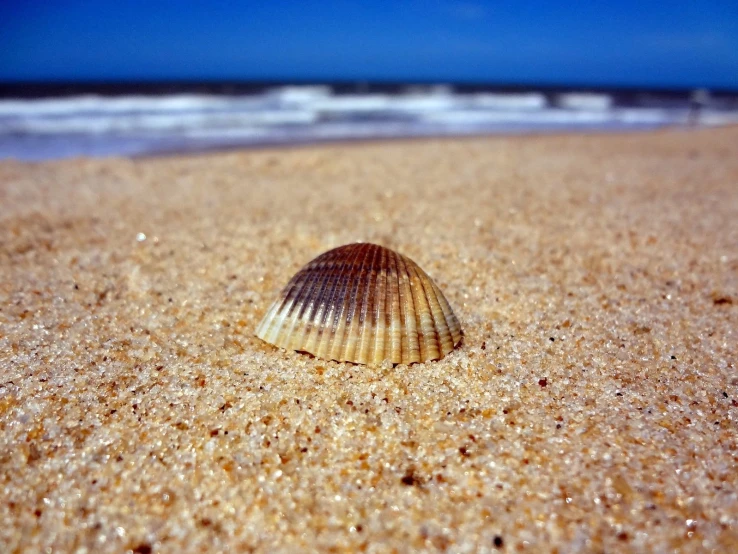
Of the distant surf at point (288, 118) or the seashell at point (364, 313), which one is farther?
the distant surf at point (288, 118)

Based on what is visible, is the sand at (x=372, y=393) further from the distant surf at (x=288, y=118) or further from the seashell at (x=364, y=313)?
the distant surf at (x=288, y=118)

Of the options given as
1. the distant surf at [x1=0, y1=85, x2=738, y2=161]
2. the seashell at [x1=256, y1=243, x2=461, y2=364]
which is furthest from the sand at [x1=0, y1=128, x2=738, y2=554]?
the distant surf at [x1=0, y1=85, x2=738, y2=161]

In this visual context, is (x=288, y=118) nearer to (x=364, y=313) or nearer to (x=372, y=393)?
(x=364, y=313)

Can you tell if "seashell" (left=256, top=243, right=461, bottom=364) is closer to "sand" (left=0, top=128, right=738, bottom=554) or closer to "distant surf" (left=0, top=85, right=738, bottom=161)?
"sand" (left=0, top=128, right=738, bottom=554)

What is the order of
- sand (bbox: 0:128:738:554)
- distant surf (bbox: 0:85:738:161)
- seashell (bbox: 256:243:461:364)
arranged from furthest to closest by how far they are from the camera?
distant surf (bbox: 0:85:738:161)
seashell (bbox: 256:243:461:364)
sand (bbox: 0:128:738:554)

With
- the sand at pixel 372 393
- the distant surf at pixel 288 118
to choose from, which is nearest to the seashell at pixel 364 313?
the sand at pixel 372 393

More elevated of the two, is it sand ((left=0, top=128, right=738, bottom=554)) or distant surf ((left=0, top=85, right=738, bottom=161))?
distant surf ((left=0, top=85, right=738, bottom=161))

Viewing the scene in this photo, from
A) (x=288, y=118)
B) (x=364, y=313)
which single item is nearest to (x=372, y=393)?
(x=364, y=313)
